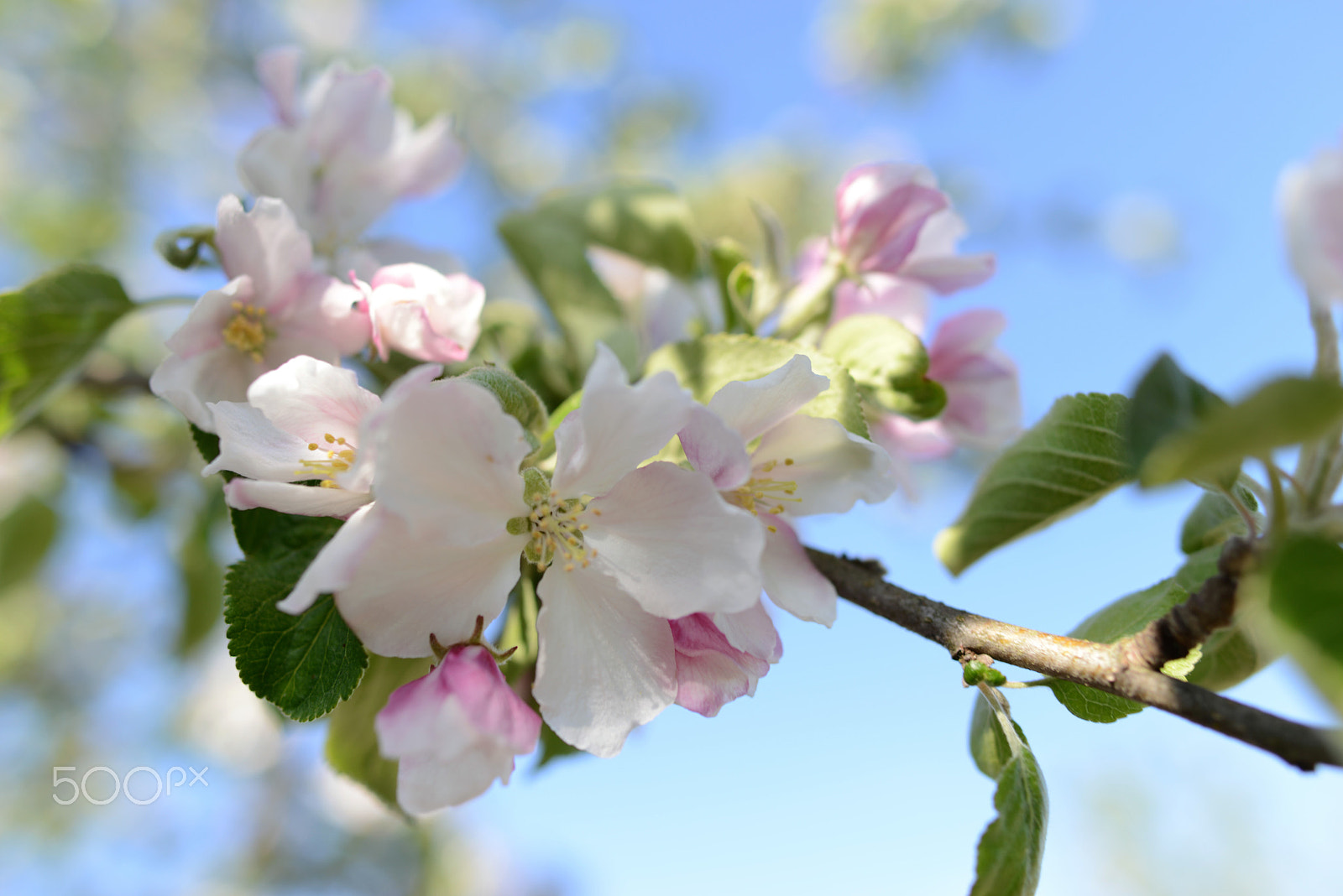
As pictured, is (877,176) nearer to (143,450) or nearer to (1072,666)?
(1072,666)

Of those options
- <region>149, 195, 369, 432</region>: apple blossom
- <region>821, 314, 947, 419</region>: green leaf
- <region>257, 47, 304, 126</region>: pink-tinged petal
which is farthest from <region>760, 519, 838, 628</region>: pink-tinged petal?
<region>257, 47, 304, 126</region>: pink-tinged petal

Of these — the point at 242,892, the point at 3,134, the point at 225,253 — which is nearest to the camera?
the point at 225,253

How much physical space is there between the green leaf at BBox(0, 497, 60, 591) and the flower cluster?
5.21ft

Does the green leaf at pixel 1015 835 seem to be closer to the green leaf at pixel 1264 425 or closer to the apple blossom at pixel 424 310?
the green leaf at pixel 1264 425

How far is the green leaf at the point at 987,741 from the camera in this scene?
2.35 ft

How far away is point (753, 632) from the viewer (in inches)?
27.0

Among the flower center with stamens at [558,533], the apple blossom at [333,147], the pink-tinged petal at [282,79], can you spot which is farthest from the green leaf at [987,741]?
the pink-tinged petal at [282,79]

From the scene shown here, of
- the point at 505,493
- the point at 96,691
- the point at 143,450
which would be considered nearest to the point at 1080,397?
the point at 505,493

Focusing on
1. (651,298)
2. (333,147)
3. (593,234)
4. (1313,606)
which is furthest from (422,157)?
(1313,606)

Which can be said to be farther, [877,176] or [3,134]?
[3,134]

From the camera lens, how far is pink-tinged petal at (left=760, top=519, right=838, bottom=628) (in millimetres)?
737

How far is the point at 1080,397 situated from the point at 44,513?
232 centimetres

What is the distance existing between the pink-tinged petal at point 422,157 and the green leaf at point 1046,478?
0.85 meters

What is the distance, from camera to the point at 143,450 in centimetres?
203
